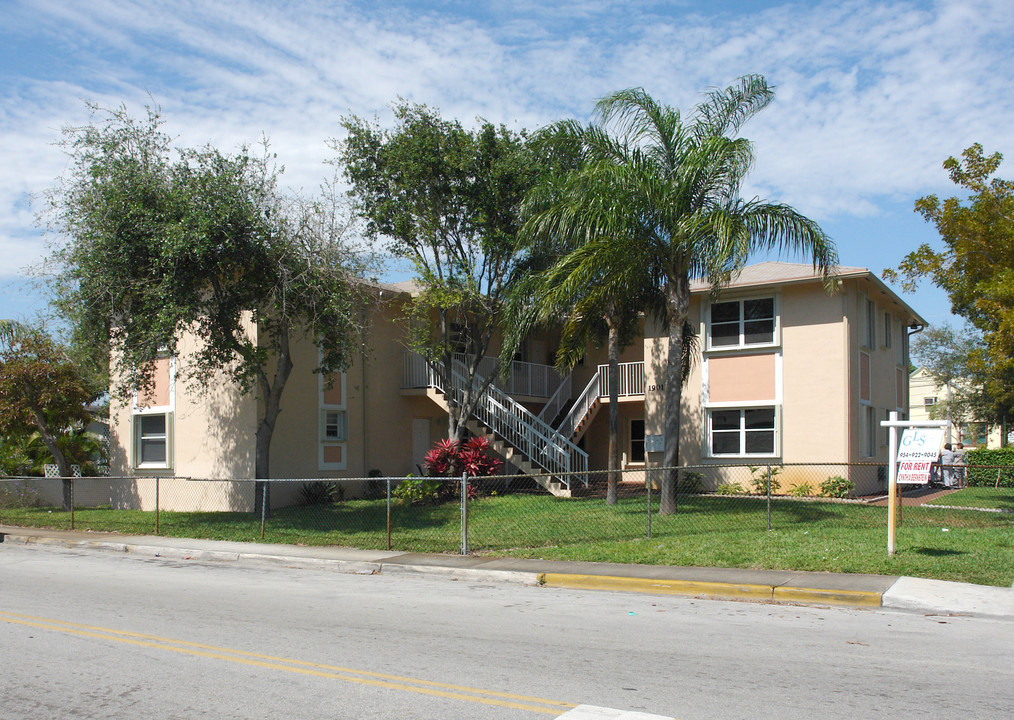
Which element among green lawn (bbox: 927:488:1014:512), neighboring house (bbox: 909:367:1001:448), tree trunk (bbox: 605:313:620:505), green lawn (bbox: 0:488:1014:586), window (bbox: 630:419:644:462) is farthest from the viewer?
neighboring house (bbox: 909:367:1001:448)

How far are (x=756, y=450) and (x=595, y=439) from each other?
24.9 feet

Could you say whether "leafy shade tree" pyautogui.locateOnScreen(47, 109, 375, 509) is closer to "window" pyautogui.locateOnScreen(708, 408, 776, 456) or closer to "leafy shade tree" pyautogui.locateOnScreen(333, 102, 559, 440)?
"leafy shade tree" pyautogui.locateOnScreen(333, 102, 559, 440)

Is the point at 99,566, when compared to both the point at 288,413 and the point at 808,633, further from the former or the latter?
A: the point at 808,633

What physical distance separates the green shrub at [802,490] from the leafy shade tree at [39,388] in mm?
19114

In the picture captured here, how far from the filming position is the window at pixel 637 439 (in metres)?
28.8

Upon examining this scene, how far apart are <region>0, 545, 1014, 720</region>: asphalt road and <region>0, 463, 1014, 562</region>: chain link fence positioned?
3.72 meters

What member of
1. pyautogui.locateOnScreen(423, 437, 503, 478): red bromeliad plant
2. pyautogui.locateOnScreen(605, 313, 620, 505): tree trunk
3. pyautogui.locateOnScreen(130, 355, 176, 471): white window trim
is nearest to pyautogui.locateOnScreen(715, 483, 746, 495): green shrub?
pyautogui.locateOnScreen(605, 313, 620, 505): tree trunk

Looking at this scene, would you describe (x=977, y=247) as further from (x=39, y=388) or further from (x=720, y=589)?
(x=39, y=388)

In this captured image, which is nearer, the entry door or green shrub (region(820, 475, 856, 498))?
green shrub (region(820, 475, 856, 498))

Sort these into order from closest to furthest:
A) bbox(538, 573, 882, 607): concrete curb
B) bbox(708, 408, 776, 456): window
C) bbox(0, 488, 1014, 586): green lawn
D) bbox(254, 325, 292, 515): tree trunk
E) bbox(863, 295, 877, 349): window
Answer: bbox(538, 573, 882, 607): concrete curb, bbox(0, 488, 1014, 586): green lawn, bbox(254, 325, 292, 515): tree trunk, bbox(708, 408, 776, 456): window, bbox(863, 295, 877, 349): window

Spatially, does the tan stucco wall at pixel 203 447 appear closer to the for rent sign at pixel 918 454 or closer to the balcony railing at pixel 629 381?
the balcony railing at pixel 629 381

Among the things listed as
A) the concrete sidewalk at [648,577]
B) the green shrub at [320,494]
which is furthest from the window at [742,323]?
the concrete sidewalk at [648,577]

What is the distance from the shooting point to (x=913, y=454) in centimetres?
1159

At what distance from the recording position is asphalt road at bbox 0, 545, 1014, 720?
19.2 ft
